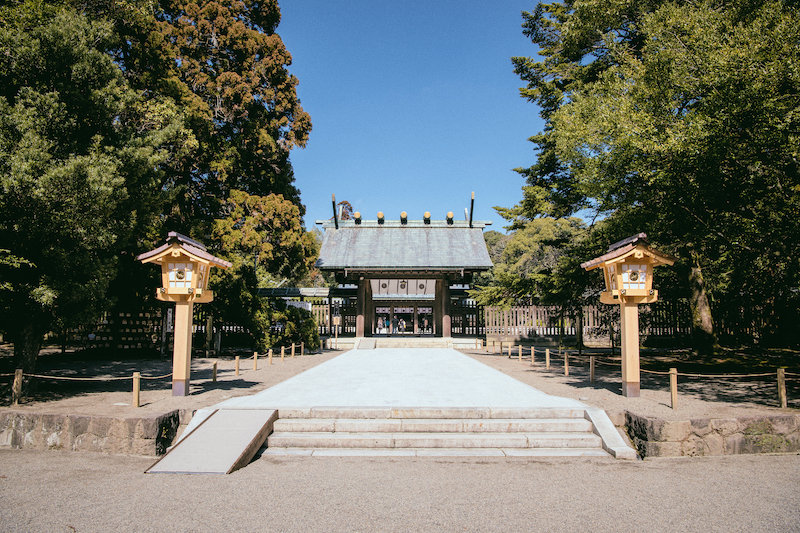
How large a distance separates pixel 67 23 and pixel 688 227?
518 inches

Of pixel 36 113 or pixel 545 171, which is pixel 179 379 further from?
pixel 545 171

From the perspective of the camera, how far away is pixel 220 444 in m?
5.34

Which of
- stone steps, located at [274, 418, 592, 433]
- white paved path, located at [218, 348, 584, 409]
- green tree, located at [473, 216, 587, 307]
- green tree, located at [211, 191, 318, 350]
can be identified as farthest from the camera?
green tree, located at [473, 216, 587, 307]

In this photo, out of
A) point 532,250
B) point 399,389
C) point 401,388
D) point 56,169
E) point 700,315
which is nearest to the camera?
point 56,169

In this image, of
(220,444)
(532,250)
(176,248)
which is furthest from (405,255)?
(220,444)

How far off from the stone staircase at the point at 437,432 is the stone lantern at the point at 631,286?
1.65m

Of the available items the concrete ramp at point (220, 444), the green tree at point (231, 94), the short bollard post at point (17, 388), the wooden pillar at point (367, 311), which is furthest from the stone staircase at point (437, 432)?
the wooden pillar at point (367, 311)

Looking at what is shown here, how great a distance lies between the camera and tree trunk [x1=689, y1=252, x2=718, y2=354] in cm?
1335

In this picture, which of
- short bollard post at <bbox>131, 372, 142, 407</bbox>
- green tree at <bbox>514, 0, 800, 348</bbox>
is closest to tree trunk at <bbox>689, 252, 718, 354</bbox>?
green tree at <bbox>514, 0, 800, 348</bbox>

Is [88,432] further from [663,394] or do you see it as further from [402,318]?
[402,318]

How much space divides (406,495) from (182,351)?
503 cm

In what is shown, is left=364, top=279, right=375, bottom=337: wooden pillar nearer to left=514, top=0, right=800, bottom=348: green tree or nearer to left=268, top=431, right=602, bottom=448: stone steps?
left=514, top=0, right=800, bottom=348: green tree

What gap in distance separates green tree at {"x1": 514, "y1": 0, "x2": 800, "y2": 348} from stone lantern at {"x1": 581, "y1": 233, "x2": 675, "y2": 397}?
2306 millimetres

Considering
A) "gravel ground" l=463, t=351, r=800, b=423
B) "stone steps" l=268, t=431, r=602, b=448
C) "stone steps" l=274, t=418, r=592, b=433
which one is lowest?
"stone steps" l=268, t=431, r=602, b=448
